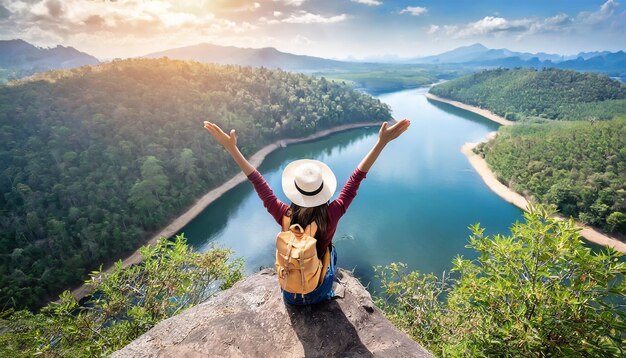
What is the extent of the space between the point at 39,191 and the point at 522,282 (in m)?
33.9

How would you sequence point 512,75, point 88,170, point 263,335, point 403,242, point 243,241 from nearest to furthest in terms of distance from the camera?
point 263,335 < point 403,242 < point 243,241 < point 88,170 < point 512,75

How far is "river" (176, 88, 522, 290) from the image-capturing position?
23453 millimetres

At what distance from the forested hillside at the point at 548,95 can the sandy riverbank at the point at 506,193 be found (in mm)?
31023

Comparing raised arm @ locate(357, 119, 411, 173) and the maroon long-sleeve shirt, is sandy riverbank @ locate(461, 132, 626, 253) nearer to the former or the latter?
raised arm @ locate(357, 119, 411, 173)

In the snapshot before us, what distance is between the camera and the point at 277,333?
10.9 feet

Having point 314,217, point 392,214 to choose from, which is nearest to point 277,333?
point 314,217

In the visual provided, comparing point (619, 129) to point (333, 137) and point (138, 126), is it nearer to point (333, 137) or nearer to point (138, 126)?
point (333, 137)

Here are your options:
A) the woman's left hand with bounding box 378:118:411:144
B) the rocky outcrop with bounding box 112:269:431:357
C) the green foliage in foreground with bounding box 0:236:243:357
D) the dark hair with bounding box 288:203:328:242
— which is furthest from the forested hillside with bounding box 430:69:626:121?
the dark hair with bounding box 288:203:328:242

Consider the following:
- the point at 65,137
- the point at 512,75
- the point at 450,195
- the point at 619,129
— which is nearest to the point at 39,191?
the point at 65,137

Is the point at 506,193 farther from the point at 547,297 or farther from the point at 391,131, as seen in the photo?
the point at 391,131

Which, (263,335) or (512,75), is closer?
(263,335)

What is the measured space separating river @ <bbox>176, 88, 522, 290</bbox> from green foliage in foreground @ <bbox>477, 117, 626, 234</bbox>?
3.34 m

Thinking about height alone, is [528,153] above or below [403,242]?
above

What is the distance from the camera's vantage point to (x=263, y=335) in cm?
331
